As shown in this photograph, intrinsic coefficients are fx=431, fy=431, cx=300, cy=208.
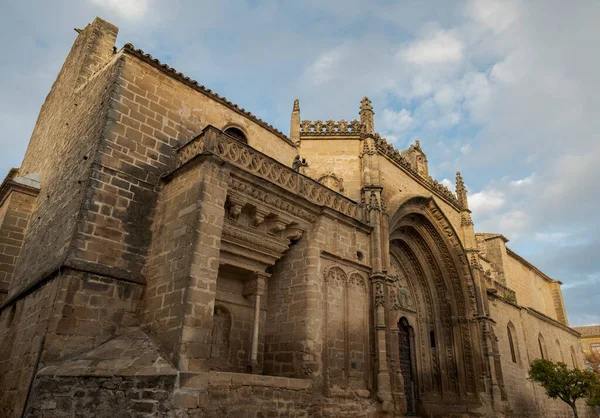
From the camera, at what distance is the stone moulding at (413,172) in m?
15.3

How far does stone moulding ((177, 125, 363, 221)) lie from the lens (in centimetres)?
856

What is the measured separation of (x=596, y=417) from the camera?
92.2 feet

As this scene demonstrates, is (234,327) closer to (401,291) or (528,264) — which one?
(401,291)

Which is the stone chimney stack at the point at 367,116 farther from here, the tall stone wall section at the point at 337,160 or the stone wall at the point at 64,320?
the stone wall at the point at 64,320

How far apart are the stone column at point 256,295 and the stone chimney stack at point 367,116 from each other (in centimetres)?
726

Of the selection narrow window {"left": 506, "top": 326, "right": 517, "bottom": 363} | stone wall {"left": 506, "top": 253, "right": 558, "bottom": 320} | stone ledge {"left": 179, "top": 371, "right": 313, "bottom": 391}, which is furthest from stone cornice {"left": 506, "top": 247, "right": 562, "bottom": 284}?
stone ledge {"left": 179, "top": 371, "right": 313, "bottom": 391}

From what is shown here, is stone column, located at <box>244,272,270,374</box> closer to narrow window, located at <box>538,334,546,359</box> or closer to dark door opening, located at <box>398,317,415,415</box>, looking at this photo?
dark door opening, located at <box>398,317,415,415</box>

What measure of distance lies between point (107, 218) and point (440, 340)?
13854 millimetres

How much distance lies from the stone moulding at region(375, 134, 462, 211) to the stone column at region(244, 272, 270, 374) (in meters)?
7.25

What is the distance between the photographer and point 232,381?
706 cm

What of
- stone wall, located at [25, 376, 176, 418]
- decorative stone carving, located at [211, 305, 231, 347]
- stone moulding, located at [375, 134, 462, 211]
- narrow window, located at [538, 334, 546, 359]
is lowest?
stone wall, located at [25, 376, 176, 418]

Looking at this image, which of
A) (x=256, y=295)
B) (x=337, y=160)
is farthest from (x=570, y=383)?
(x=256, y=295)

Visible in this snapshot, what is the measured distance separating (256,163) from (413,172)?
910cm

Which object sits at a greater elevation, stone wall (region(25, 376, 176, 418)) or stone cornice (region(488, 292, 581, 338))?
stone cornice (region(488, 292, 581, 338))
